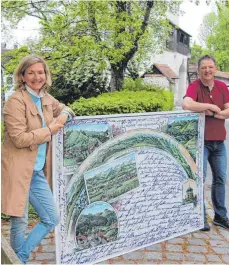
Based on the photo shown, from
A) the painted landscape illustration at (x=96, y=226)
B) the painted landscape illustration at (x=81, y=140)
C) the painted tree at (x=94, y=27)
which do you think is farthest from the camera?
the painted tree at (x=94, y=27)

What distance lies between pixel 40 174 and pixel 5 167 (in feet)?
0.93

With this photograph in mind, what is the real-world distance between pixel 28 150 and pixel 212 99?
2.20 metres

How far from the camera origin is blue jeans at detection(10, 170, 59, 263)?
312 centimetres

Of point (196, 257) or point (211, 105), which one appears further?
point (211, 105)

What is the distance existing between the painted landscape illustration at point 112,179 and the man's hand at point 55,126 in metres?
0.54

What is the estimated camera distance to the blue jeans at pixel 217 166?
14.4ft

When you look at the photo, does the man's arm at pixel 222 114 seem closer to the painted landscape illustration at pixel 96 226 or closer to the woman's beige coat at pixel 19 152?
→ the painted landscape illustration at pixel 96 226

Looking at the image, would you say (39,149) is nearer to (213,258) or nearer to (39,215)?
(39,215)

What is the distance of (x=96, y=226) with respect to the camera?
3582 mm

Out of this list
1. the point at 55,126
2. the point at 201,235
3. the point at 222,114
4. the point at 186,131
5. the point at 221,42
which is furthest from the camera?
the point at 221,42

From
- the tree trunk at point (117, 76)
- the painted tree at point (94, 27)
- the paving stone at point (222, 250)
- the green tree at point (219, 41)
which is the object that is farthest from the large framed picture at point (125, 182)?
the green tree at point (219, 41)

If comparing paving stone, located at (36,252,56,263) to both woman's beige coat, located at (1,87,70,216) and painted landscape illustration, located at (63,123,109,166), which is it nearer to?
woman's beige coat, located at (1,87,70,216)

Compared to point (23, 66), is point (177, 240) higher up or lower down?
lower down

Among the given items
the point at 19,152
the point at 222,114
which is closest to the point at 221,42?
the point at 222,114
